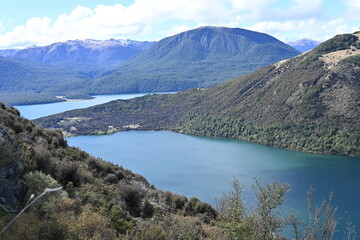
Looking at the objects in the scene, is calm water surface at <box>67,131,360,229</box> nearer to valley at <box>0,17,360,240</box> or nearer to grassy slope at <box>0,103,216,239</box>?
valley at <box>0,17,360,240</box>

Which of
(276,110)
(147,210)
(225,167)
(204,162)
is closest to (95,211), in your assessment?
(147,210)

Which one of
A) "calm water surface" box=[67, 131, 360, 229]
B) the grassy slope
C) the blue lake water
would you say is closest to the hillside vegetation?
the grassy slope

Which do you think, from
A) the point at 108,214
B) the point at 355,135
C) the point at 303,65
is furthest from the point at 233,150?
the point at 108,214

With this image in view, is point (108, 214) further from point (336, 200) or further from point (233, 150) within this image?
point (233, 150)

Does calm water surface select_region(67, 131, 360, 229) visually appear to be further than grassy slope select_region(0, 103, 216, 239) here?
Yes

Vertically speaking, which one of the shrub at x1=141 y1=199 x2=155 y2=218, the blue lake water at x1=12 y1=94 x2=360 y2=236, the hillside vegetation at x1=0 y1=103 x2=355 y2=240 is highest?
the hillside vegetation at x1=0 y1=103 x2=355 y2=240

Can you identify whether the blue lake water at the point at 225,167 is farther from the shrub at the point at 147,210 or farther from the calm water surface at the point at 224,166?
the shrub at the point at 147,210
